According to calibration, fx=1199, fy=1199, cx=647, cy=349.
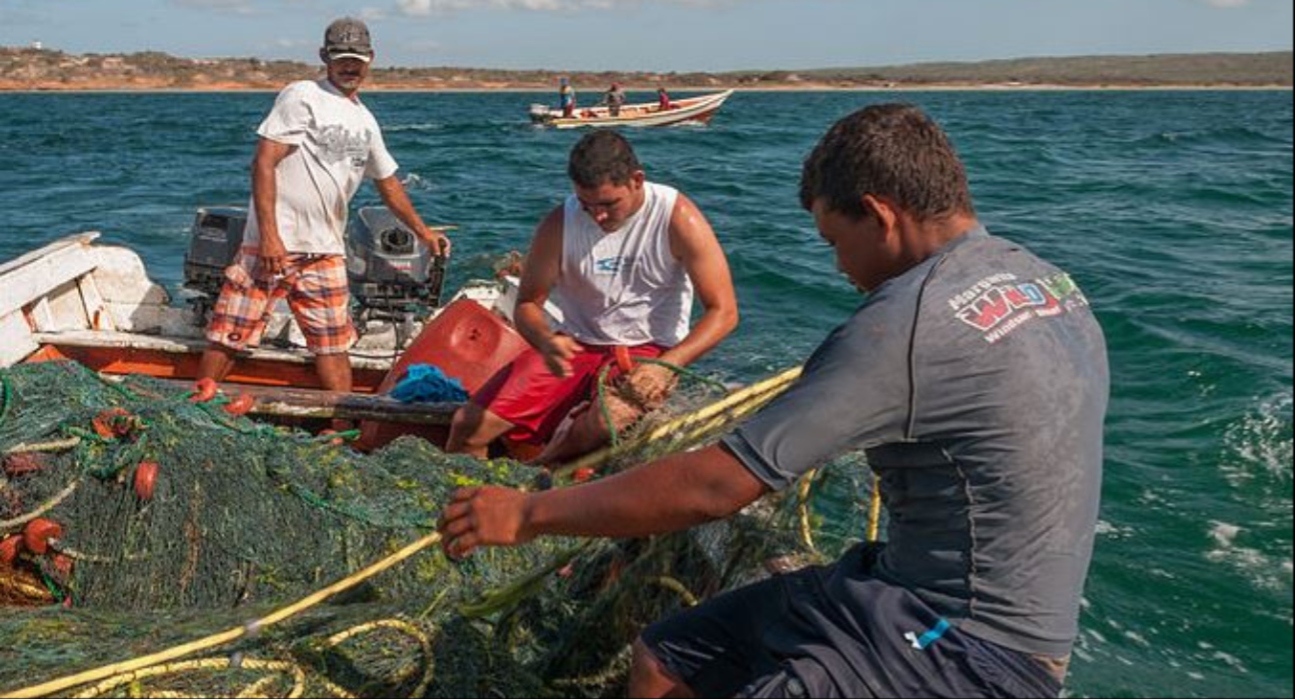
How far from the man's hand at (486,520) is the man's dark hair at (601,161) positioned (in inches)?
95.7

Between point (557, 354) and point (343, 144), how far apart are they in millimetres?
1989

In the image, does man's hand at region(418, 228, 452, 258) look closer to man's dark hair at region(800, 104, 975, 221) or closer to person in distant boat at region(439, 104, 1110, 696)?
person in distant boat at region(439, 104, 1110, 696)

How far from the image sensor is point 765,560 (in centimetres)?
331

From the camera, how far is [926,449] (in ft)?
7.48

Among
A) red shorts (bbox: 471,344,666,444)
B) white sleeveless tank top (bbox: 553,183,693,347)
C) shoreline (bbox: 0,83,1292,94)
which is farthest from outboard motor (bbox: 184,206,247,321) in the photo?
shoreline (bbox: 0,83,1292,94)

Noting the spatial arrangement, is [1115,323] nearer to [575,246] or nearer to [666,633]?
[575,246]

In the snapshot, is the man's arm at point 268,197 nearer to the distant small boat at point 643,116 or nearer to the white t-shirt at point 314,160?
the white t-shirt at point 314,160

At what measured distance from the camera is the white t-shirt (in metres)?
6.11

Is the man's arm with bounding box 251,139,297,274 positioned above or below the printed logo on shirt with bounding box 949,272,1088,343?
below

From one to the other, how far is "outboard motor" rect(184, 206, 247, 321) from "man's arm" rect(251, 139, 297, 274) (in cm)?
148

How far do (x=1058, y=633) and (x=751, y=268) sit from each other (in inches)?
512

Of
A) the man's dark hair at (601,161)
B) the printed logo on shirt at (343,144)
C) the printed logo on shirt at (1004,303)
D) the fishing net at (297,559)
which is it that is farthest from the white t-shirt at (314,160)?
the printed logo on shirt at (1004,303)

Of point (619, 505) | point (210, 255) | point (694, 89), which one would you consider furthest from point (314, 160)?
point (694, 89)

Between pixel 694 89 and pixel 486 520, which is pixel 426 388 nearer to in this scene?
pixel 486 520
